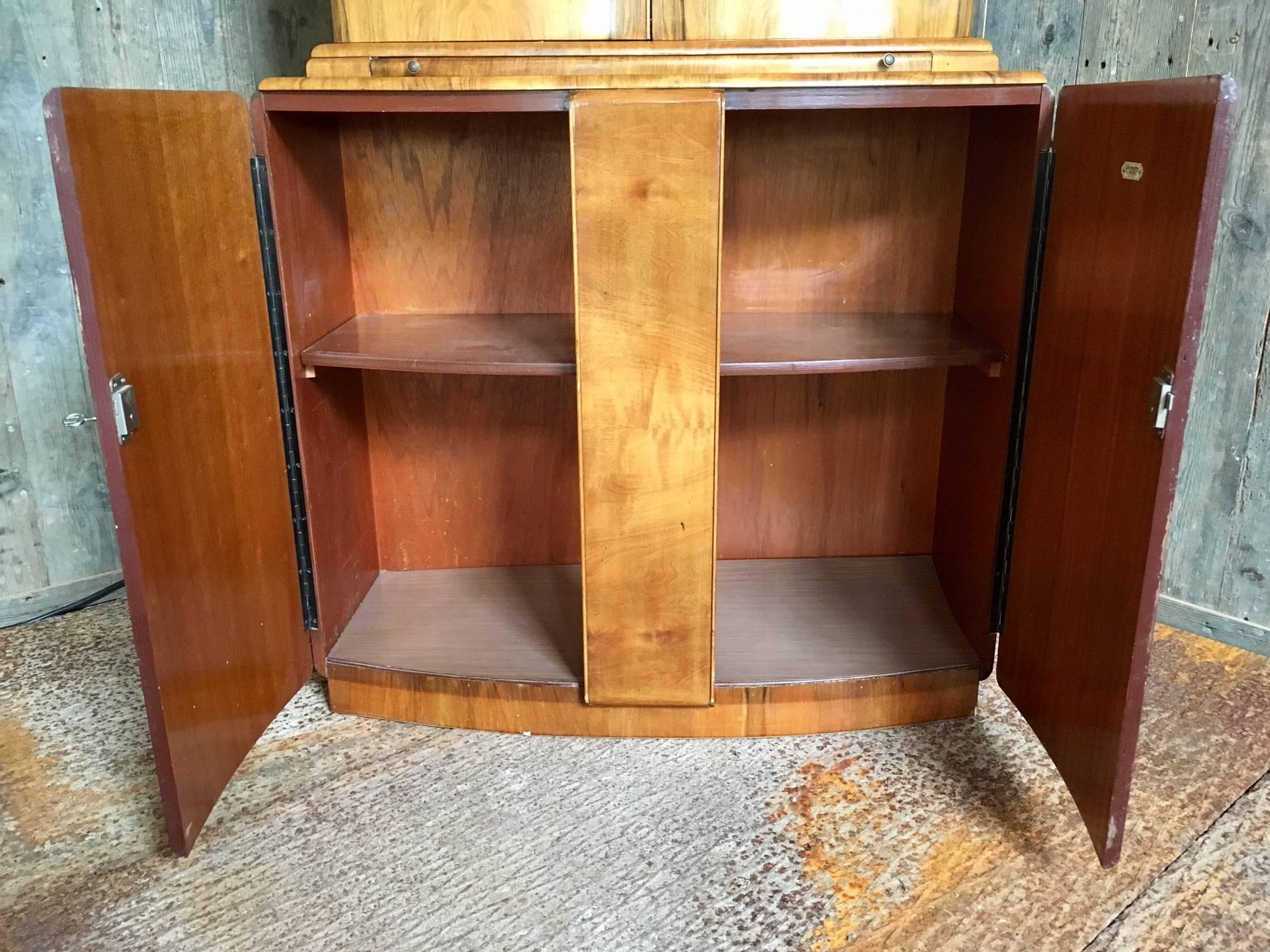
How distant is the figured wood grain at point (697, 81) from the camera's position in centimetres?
147

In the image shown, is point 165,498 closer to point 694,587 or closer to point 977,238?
point 694,587

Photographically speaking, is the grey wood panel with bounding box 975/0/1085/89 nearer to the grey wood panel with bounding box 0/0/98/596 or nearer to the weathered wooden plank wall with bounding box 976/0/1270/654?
the weathered wooden plank wall with bounding box 976/0/1270/654

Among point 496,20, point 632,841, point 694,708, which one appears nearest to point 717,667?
point 694,708

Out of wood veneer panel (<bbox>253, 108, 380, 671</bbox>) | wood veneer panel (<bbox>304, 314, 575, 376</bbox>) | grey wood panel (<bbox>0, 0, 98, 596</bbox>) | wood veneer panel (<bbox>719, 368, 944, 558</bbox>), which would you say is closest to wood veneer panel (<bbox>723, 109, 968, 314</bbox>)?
wood veneer panel (<bbox>719, 368, 944, 558</bbox>)

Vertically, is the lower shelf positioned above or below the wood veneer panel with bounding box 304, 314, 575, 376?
below

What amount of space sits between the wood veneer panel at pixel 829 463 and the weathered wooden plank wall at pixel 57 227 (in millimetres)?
1224

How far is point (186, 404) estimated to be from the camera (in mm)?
1393

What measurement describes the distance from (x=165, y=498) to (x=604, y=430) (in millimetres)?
642

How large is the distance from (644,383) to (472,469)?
660mm

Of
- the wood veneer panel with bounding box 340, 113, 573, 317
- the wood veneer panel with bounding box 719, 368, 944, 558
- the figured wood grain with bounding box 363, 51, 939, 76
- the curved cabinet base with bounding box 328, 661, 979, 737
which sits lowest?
the curved cabinet base with bounding box 328, 661, 979, 737

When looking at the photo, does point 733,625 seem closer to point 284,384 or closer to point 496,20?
point 284,384

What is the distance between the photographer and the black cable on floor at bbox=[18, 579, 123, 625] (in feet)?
7.25

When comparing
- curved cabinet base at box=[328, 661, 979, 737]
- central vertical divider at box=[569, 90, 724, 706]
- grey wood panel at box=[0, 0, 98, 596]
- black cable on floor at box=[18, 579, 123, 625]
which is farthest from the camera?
black cable on floor at box=[18, 579, 123, 625]

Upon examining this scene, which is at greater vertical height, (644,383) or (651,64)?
(651,64)
